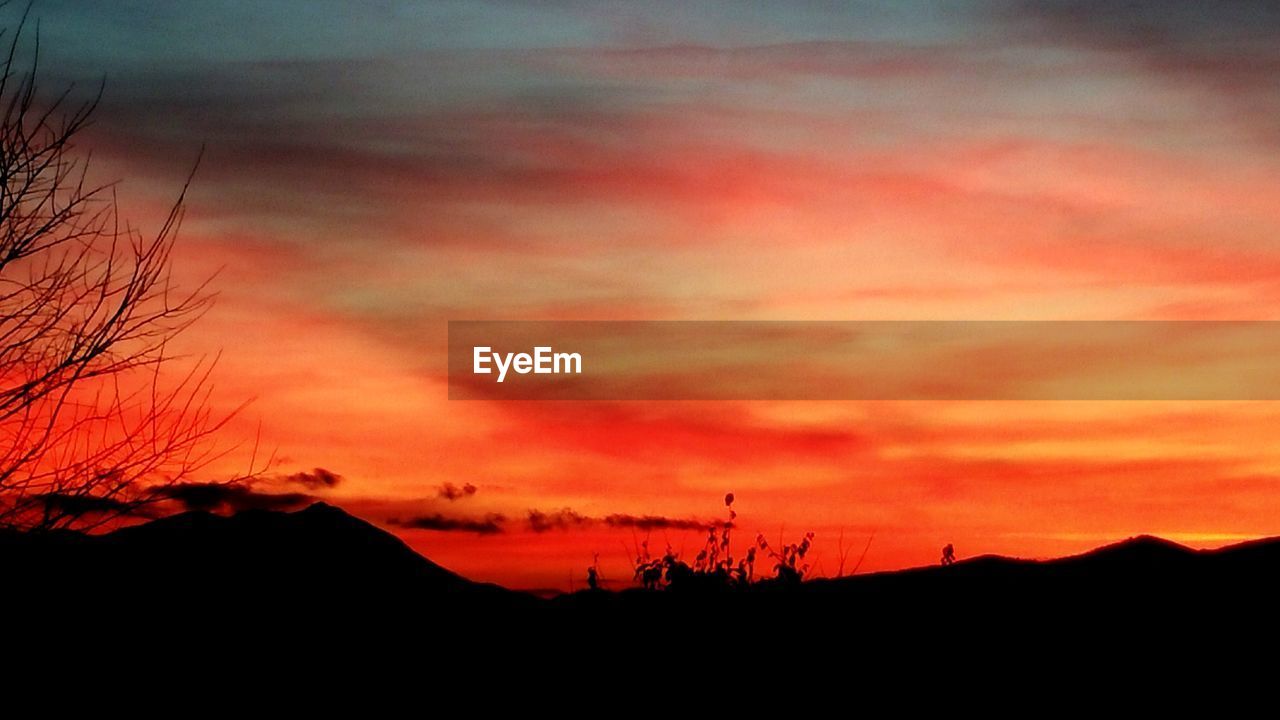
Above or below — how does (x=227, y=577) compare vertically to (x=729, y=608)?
above

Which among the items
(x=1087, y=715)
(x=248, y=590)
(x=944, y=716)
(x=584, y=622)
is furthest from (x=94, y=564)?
(x=1087, y=715)

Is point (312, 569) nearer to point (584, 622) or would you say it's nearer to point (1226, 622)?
point (584, 622)

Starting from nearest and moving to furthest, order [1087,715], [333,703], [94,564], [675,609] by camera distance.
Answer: [1087,715] < [333,703] < [675,609] < [94,564]

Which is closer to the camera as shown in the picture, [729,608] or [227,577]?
[729,608]

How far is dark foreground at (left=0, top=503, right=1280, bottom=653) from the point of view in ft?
41.3

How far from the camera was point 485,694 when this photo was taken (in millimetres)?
12273

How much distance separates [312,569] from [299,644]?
17.8 ft

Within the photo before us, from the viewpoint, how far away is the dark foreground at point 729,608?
12.6m

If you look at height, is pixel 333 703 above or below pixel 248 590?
below

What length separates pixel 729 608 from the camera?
1322cm

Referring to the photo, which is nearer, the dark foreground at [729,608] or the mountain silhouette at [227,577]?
the dark foreground at [729,608]

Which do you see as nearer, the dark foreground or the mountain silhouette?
the dark foreground

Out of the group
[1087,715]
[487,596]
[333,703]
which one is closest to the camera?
[1087,715]

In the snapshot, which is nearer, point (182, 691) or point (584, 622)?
point (182, 691)
